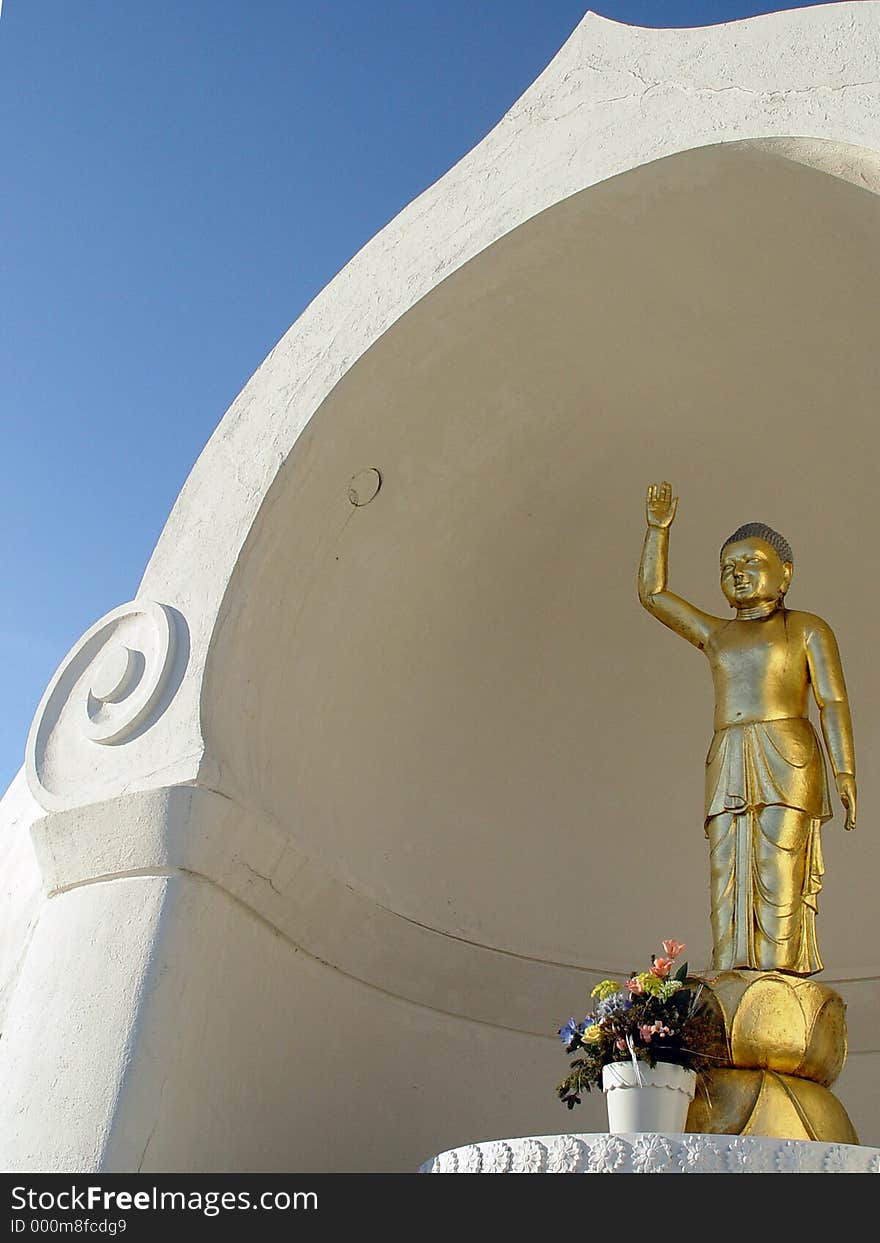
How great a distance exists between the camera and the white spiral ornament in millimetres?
6203

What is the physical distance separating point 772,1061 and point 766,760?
1166mm

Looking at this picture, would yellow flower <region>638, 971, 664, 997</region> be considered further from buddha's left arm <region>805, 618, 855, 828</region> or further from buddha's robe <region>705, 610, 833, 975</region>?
buddha's left arm <region>805, 618, 855, 828</region>

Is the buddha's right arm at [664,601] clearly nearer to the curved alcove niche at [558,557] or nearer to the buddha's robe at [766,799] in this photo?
the buddha's robe at [766,799]

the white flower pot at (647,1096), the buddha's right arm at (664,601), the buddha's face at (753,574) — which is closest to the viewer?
the white flower pot at (647,1096)

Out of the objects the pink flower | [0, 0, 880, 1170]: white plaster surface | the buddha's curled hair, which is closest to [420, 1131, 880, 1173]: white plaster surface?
the pink flower

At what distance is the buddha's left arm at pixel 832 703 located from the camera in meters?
5.56

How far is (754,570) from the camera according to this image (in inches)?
237

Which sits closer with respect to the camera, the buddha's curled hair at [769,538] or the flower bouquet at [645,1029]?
the flower bouquet at [645,1029]

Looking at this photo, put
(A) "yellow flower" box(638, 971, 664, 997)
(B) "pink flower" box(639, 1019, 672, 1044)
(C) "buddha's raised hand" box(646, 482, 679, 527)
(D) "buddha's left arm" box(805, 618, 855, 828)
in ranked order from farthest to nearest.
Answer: (C) "buddha's raised hand" box(646, 482, 679, 527) < (D) "buddha's left arm" box(805, 618, 855, 828) < (A) "yellow flower" box(638, 971, 664, 997) < (B) "pink flower" box(639, 1019, 672, 1044)

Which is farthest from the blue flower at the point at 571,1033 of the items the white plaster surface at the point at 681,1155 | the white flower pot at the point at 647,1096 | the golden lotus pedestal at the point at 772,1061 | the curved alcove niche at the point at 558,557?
the curved alcove niche at the point at 558,557

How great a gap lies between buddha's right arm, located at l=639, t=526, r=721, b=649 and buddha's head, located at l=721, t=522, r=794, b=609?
0.16 meters

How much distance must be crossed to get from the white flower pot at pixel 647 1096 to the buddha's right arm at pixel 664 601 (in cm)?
199
